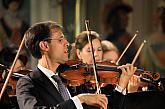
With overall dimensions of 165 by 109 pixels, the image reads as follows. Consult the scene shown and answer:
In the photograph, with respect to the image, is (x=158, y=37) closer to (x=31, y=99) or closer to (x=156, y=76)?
(x=156, y=76)

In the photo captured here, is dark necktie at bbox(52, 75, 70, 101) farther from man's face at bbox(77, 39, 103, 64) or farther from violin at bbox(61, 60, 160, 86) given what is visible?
man's face at bbox(77, 39, 103, 64)

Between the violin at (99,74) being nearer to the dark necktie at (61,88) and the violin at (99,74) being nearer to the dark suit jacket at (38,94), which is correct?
the dark necktie at (61,88)

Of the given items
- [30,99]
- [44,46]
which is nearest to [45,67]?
[44,46]

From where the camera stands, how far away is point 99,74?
369 centimetres

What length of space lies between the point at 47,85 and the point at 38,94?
9cm

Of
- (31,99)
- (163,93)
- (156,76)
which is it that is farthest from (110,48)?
(31,99)

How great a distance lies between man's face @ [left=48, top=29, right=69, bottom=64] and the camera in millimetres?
3113

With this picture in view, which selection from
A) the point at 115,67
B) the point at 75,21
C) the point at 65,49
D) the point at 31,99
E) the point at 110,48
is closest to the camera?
the point at 31,99

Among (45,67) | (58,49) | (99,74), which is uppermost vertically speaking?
(58,49)

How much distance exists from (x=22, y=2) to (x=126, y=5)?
1394mm

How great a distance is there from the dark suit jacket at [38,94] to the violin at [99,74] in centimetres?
30

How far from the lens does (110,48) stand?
16.1 feet

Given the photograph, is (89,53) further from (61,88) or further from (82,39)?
(61,88)

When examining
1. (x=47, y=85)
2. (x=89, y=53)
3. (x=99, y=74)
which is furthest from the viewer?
(x=89, y=53)
